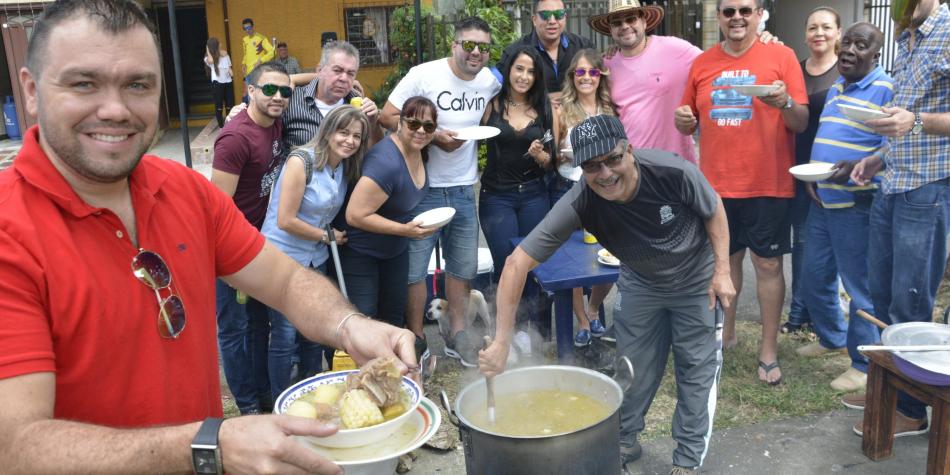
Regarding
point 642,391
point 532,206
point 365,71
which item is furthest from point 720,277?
point 365,71

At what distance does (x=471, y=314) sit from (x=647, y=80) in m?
2.09

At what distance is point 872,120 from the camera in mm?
3914

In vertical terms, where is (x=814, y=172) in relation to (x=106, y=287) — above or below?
below

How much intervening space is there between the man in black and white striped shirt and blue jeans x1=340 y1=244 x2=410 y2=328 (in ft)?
2.56

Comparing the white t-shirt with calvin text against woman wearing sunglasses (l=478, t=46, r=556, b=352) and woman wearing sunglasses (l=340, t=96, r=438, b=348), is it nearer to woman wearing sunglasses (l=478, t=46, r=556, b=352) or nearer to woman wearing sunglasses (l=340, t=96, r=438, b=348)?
woman wearing sunglasses (l=478, t=46, r=556, b=352)

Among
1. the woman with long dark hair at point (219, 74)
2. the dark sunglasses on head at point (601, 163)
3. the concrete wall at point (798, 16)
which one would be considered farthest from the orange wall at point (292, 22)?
the dark sunglasses on head at point (601, 163)

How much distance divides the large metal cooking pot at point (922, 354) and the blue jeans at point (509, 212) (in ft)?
7.80

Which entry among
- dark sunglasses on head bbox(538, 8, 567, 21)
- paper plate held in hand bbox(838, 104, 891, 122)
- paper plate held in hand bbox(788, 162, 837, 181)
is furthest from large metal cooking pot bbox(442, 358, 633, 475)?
dark sunglasses on head bbox(538, 8, 567, 21)

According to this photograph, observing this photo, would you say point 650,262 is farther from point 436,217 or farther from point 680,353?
point 436,217

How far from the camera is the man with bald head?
4672 mm

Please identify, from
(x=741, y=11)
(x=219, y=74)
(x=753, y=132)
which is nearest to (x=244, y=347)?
(x=753, y=132)

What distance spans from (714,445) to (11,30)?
1623cm

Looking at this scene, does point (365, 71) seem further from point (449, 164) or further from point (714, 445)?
point (714, 445)

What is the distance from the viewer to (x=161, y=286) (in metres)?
1.83
